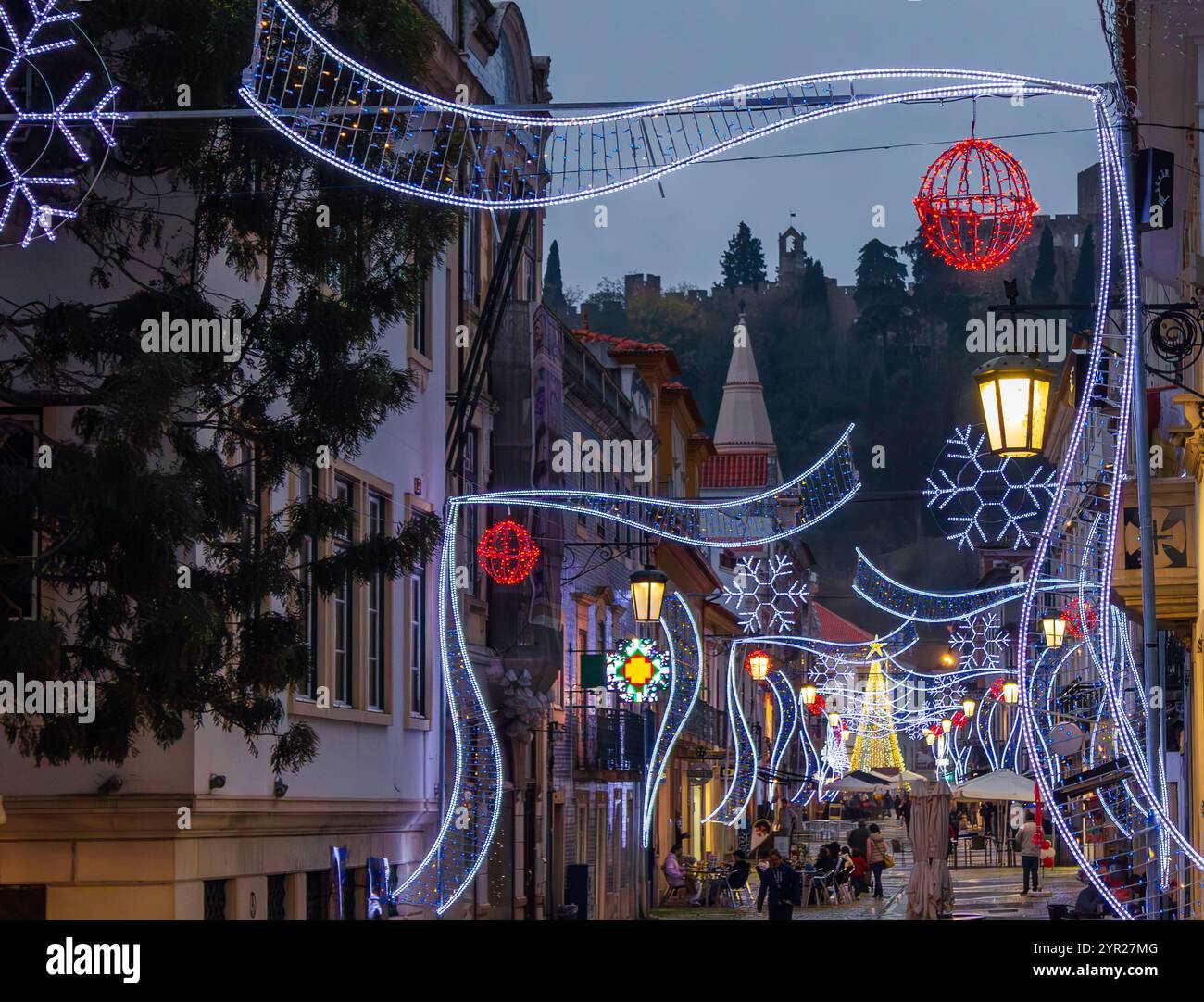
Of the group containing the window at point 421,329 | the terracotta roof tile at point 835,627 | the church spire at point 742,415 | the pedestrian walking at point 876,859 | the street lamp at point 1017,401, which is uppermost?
the church spire at point 742,415

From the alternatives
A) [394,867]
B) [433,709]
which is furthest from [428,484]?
[394,867]

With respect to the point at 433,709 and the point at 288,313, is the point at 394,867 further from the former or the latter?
the point at 288,313

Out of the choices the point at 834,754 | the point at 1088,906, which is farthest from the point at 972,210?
the point at 834,754

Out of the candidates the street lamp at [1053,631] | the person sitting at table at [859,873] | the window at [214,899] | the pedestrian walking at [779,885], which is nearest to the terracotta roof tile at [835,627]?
the person sitting at table at [859,873]

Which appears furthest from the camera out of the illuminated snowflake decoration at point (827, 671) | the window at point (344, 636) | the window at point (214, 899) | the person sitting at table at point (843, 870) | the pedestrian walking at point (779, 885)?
the illuminated snowflake decoration at point (827, 671)

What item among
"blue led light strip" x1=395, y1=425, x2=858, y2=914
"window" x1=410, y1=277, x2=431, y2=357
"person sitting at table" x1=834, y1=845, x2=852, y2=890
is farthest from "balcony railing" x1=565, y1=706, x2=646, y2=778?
"window" x1=410, y1=277, x2=431, y2=357

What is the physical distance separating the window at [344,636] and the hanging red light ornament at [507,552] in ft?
13.4

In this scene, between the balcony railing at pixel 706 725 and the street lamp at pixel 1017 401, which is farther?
the balcony railing at pixel 706 725

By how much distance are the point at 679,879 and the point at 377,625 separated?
23239 millimetres

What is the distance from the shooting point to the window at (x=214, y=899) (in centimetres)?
1575

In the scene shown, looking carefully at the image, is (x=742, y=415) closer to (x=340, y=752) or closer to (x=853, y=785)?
(x=853, y=785)

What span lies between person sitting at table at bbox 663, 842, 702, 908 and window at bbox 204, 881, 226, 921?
27513mm

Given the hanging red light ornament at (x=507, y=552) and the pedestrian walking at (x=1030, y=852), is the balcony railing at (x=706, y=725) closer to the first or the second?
the pedestrian walking at (x=1030, y=852)
